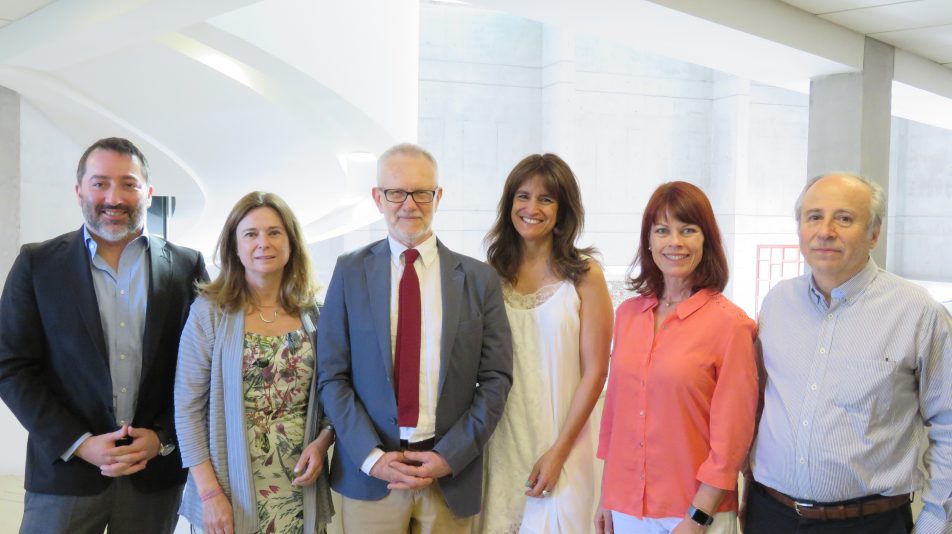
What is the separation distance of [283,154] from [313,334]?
18.2 feet

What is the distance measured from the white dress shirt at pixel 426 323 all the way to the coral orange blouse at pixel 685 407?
538 millimetres

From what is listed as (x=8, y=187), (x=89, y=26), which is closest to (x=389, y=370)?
(x=89, y=26)

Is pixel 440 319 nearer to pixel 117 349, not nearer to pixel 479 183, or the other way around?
pixel 117 349

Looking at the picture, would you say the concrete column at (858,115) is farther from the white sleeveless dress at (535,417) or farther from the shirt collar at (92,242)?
the shirt collar at (92,242)

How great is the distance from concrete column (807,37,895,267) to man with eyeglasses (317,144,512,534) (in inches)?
167

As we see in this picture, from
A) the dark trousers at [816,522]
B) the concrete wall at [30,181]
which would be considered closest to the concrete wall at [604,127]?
the concrete wall at [30,181]

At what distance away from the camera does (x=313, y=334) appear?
2256mm

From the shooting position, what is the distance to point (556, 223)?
2.43 metres

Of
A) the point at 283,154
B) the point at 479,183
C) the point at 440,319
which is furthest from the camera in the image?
the point at 479,183

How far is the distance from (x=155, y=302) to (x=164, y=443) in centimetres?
44

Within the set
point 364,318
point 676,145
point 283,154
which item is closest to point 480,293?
point 364,318


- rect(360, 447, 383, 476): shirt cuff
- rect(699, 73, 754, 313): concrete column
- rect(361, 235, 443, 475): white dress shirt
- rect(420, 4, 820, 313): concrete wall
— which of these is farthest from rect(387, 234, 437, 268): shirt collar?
rect(699, 73, 754, 313): concrete column

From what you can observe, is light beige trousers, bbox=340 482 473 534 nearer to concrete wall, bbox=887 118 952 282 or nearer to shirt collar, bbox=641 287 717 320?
shirt collar, bbox=641 287 717 320

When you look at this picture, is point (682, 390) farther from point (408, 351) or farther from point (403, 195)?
point (403, 195)
